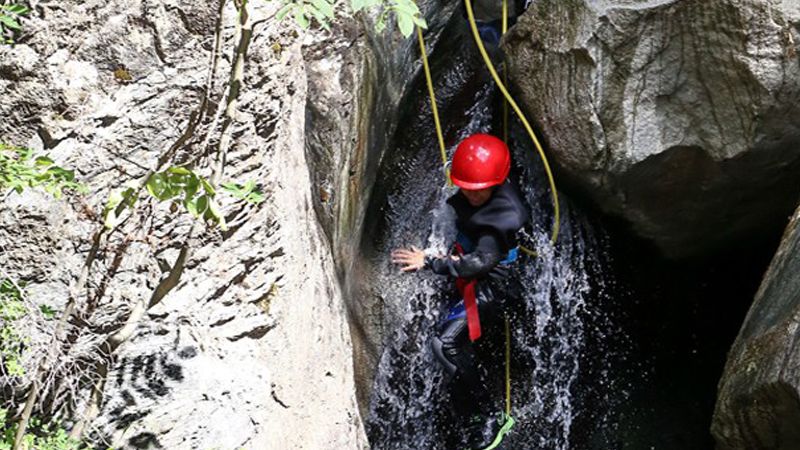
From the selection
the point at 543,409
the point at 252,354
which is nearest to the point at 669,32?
the point at 543,409

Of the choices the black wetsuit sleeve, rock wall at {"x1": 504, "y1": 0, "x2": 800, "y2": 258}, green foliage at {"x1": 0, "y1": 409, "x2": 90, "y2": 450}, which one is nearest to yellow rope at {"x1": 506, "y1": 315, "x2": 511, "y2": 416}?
the black wetsuit sleeve

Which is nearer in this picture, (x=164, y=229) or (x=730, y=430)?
(x=164, y=229)

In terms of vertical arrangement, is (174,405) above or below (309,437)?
above

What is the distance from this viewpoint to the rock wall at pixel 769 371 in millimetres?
3623

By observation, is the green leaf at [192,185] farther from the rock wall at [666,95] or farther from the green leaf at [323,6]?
the rock wall at [666,95]

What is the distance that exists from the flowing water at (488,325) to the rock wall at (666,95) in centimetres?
53

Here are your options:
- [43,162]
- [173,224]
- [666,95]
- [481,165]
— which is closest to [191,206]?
[43,162]

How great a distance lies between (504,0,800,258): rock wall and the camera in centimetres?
475

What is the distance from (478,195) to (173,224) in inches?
79.5

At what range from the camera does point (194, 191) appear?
2.36 m

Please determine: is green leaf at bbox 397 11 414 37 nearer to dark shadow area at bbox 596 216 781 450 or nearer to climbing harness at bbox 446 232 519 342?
climbing harness at bbox 446 232 519 342

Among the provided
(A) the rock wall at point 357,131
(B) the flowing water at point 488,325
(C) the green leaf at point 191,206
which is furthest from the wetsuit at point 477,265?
(C) the green leaf at point 191,206

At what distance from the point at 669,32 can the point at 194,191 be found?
3.38 m

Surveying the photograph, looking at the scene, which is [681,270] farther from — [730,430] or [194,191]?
[194,191]
